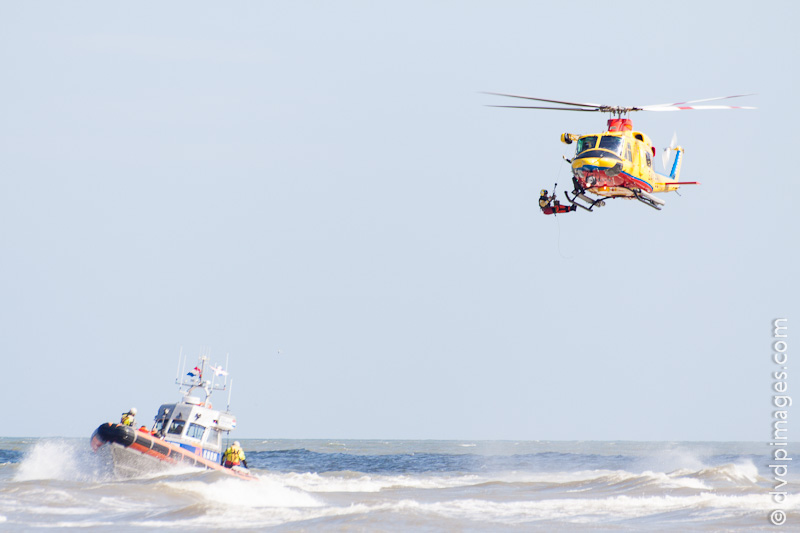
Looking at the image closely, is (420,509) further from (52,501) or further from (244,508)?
(52,501)

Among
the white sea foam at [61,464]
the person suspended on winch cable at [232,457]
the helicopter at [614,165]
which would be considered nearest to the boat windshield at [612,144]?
the helicopter at [614,165]

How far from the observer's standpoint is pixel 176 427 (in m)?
22.3

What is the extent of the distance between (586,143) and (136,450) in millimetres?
12736

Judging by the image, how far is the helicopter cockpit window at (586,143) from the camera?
58.2ft

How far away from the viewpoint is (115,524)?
14.4 m

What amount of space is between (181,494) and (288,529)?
5142mm

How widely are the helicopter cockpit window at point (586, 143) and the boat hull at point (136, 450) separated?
11.1m

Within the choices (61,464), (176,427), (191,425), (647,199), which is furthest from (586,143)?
(61,464)

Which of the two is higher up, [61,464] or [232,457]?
[232,457]

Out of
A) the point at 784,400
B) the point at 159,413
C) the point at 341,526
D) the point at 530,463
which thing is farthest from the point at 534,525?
the point at 530,463

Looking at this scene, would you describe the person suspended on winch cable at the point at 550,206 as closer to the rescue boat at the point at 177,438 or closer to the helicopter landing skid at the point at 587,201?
the helicopter landing skid at the point at 587,201

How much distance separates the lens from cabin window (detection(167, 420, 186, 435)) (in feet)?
73.0

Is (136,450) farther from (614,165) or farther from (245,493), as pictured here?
(614,165)

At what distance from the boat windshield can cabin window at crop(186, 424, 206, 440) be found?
1238 cm
